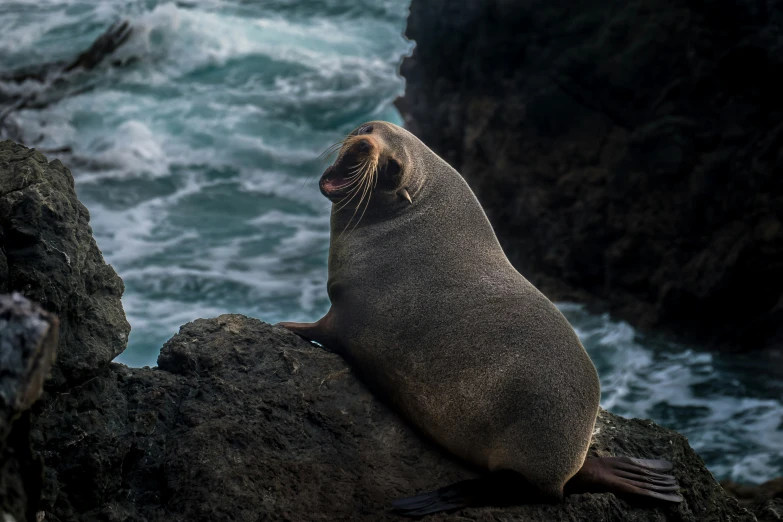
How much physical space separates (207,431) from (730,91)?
6011 mm

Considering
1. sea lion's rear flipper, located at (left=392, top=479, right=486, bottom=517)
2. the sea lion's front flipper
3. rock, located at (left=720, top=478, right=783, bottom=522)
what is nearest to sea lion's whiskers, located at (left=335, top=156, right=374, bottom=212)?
the sea lion's front flipper

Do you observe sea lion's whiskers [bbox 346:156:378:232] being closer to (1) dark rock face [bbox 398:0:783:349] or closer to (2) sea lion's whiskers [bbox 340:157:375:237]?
(2) sea lion's whiskers [bbox 340:157:375:237]

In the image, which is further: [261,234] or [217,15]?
[217,15]

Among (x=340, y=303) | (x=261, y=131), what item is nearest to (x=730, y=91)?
(x=340, y=303)

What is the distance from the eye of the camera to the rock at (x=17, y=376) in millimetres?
1709

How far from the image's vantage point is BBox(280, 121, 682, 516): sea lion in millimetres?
3457

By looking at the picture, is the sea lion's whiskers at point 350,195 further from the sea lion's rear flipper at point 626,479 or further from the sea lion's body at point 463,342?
the sea lion's rear flipper at point 626,479

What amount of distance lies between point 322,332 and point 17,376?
7.77 ft

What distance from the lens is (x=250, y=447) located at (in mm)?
3373

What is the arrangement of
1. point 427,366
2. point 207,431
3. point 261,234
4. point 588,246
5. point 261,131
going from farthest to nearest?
point 261,131 < point 261,234 < point 588,246 < point 427,366 < point 207,431

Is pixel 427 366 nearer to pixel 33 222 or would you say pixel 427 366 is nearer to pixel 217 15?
pixel 33 222

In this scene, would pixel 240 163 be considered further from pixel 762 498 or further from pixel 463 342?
pixel 463 342

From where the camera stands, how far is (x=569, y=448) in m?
3.46

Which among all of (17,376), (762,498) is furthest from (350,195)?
(762,498)
